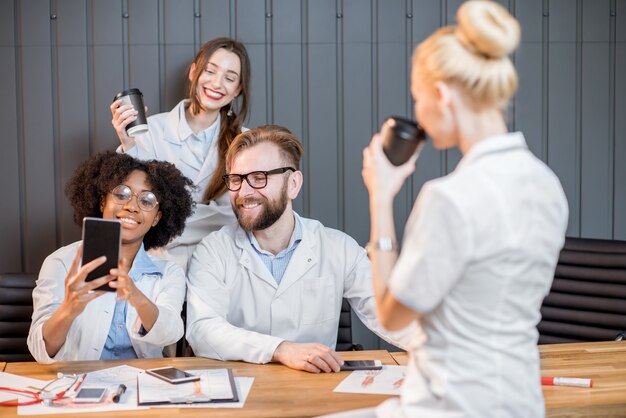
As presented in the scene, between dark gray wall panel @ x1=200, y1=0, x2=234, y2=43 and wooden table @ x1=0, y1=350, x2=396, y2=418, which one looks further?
dark gray wall panel @ x1=200, y1=0, x2=234, y2=43

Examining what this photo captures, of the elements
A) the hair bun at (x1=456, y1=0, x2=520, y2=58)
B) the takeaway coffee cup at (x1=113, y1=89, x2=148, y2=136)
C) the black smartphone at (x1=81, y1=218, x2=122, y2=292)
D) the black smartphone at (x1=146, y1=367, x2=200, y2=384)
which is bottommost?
the black smartphone at (x1=146, y1=367, x2=200, y2=384)

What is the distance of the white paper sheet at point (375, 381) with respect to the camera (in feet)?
7.50

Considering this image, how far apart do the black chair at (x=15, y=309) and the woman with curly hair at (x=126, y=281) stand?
0.32 m

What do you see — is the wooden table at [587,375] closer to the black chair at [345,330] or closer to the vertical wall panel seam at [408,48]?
the black chair at [345,330]

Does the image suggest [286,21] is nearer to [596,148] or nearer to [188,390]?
[596,148]

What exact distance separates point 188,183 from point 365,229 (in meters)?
1.12

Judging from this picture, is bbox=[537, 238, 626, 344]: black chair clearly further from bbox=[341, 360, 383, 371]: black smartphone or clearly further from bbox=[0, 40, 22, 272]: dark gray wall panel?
bbox=[0, 40, 22, 272]: dark gray wall panel

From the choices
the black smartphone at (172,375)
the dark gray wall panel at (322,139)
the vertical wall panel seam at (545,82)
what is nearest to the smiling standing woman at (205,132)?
the dark gray wall panel at (322,139)

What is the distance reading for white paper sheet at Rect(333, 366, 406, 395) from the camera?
2.29m

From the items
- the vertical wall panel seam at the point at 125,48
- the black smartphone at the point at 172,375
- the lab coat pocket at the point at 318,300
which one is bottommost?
the black smartphone at the point at 172,375

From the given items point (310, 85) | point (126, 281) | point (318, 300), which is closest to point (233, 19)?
point (310, 85)

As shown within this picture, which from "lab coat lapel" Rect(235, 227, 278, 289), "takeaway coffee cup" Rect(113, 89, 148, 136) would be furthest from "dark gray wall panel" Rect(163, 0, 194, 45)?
"lab coat lapel" Rect(235, 227, 278, 289)

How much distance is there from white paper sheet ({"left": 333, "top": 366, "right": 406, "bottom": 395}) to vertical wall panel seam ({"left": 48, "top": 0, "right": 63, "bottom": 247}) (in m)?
1.97

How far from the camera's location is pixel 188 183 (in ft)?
10.6
